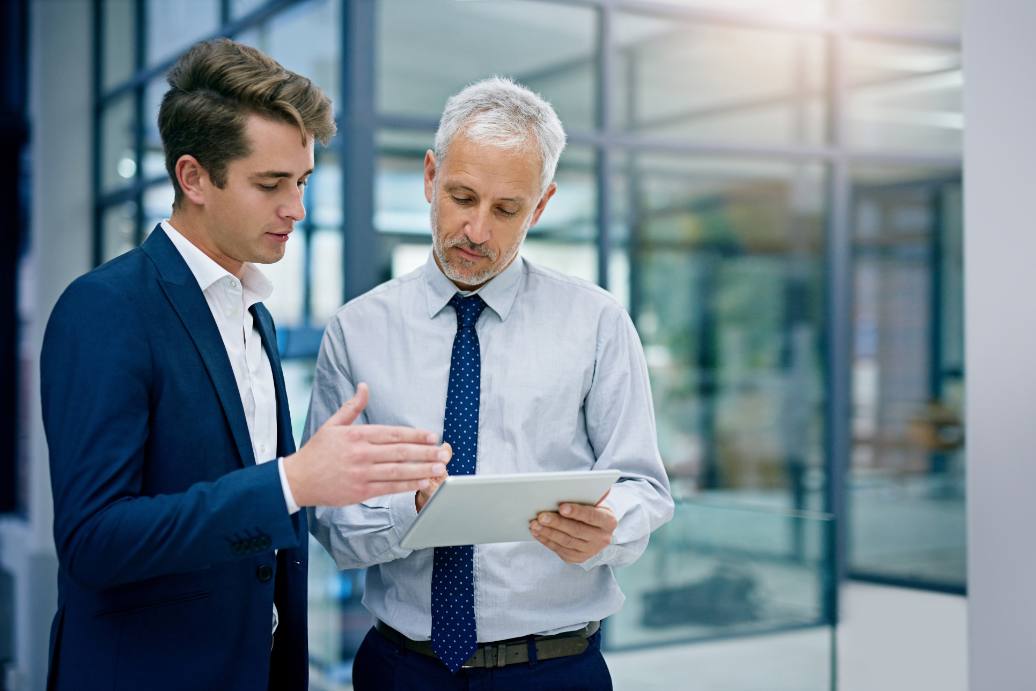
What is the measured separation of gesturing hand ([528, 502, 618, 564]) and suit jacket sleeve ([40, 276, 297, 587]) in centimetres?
41

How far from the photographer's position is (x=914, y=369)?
7.18 metres

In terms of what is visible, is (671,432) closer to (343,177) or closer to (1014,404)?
(343,177)

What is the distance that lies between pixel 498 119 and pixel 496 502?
72cm

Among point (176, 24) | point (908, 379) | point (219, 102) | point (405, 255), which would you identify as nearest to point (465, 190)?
point (219, 102)

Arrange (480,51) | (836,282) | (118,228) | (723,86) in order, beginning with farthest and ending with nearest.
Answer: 1. (723,86)
2. (836,282)
3. (118,228)
4. (480,51)

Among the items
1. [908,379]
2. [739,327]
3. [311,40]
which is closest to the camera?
[311,40]

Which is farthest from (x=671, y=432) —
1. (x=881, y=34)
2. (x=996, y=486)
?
(x=996, y=486)

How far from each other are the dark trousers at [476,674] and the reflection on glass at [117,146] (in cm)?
468

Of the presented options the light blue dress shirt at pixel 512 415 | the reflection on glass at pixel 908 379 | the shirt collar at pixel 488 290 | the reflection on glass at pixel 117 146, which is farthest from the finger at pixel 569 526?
the reflection on glass at pixel 908 379

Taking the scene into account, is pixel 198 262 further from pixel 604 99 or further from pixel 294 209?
pixel 604 99

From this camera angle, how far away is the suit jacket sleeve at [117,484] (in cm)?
138

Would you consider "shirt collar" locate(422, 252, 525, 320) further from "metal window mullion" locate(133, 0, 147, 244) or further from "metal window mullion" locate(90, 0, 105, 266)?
"metal window mullion" locate(90, 0, 105, 266)

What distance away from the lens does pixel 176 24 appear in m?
5.63

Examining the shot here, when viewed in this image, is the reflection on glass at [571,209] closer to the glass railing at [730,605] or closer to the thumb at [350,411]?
the glass railing at [730,605]
